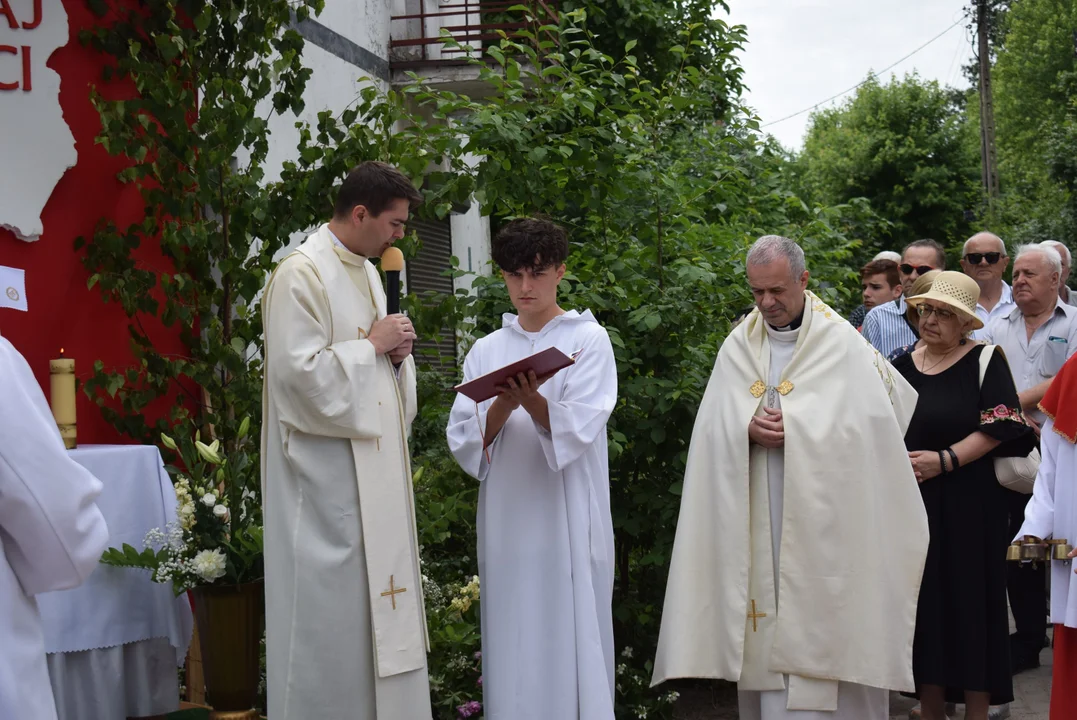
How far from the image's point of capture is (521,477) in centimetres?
450

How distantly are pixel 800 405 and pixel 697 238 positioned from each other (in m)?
1.93

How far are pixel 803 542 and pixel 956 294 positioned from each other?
4.60ft

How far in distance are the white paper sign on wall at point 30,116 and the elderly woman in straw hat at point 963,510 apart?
4048mm

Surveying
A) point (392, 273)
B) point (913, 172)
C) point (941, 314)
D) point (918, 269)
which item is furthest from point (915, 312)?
point (913, 172)

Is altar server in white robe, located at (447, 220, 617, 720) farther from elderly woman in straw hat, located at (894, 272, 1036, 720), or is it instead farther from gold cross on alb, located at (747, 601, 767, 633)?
elderly woman in straw hat, located at (894, 272, 1036, 720)

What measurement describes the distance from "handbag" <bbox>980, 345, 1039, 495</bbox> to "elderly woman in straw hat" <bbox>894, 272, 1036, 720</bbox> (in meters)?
0.03

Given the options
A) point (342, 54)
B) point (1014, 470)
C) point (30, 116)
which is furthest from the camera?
point (342, 54)

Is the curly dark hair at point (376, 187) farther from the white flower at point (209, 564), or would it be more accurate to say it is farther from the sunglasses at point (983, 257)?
the sunglasses at point (983, 257)

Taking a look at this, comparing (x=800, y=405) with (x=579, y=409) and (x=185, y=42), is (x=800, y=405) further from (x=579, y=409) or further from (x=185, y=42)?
(x=185, y=42)

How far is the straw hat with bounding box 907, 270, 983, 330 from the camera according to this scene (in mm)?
5195

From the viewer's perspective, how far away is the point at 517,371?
4.10m

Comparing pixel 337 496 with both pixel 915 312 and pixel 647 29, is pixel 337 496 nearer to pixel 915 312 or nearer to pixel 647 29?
pixel 915 312

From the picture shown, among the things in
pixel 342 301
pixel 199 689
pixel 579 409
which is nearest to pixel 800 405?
pixel 579 409

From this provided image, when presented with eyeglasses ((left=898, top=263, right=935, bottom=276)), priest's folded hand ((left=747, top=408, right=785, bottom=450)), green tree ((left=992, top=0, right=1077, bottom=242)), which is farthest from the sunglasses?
green tree ((left=992, top=0, right=1077, bottom=242))
